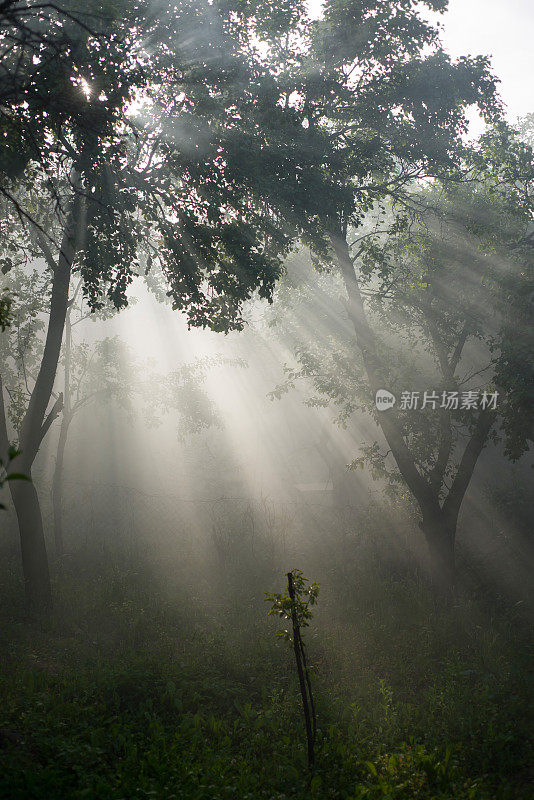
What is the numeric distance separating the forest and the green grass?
55mm

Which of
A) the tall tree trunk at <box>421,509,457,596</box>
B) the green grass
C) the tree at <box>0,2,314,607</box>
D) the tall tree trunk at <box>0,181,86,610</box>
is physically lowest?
the green grass

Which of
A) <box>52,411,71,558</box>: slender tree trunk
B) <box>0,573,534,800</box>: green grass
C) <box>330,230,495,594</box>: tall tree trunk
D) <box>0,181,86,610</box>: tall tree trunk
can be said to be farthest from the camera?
<box>52,411,71,558</box>: slender tree trunk

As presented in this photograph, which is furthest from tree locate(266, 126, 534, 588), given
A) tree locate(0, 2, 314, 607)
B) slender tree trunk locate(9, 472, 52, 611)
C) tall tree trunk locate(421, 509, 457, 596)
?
slender tree trunk locate(9, 472, 52, 611)

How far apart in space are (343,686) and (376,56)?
13.1 m

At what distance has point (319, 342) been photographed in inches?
873

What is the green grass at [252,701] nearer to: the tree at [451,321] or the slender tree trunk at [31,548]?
the slender tree trunk at [31,548]

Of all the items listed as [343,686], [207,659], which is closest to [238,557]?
[207,659]

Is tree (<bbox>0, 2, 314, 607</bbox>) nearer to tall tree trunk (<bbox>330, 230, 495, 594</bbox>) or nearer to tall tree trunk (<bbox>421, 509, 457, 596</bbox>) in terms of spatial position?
tall tree trunk (<bbox>330, 230, 495, 594</bbox>)

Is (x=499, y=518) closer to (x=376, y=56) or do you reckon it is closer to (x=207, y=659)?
(x=207, y=659)

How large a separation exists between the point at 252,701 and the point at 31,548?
19.0ft

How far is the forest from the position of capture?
642cm

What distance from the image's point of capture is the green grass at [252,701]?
5.58 metres

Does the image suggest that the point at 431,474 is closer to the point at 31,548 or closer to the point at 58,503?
the point at 31,548

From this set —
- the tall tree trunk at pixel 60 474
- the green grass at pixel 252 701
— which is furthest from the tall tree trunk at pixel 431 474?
the tall tree trunk at pixel 60 474
